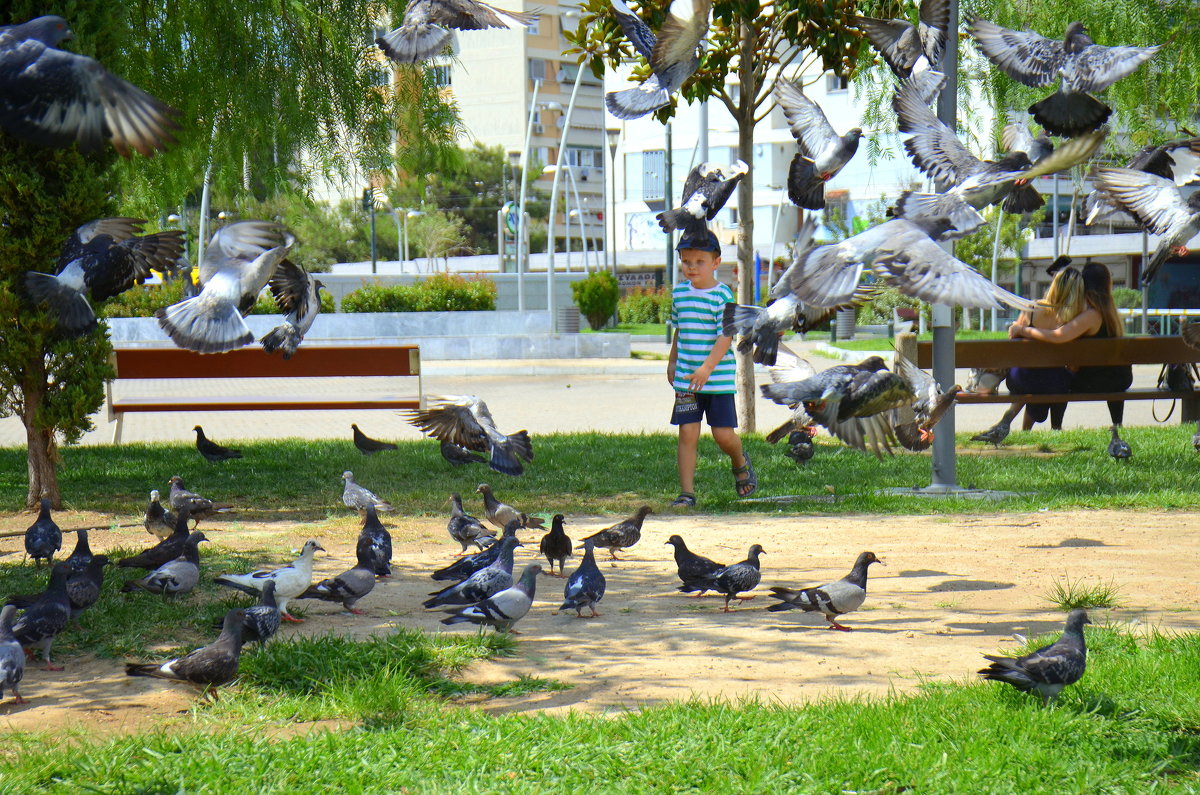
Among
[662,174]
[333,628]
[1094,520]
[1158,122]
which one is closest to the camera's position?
[333,628]

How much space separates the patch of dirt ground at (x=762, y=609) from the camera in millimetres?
4125

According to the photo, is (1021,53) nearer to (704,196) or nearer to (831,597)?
(704,196)

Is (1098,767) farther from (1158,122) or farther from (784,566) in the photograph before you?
(1158,122)

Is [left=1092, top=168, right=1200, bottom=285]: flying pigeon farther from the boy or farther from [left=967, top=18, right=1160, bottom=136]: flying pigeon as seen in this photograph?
the boy

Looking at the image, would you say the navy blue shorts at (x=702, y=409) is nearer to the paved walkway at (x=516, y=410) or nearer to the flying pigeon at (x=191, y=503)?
the flying pigeon at (x=191, y=503)

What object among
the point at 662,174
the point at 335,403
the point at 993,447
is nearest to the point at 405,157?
the point at 335,403

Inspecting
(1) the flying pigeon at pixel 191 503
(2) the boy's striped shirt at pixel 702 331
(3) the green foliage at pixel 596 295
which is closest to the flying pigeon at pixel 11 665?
(1) the flying pigeon at pixel 191 503

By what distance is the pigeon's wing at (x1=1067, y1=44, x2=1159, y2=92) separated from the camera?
4.56 metres

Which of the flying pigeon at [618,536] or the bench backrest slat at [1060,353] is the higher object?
the bench backrest slat at [1060,353]

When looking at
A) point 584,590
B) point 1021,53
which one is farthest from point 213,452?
point 1021,53

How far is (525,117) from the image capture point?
7250cm

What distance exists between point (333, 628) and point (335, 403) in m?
5.98

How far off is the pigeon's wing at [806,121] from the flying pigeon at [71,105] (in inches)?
126

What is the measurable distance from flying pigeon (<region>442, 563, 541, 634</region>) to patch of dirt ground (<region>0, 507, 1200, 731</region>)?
0.14 m
